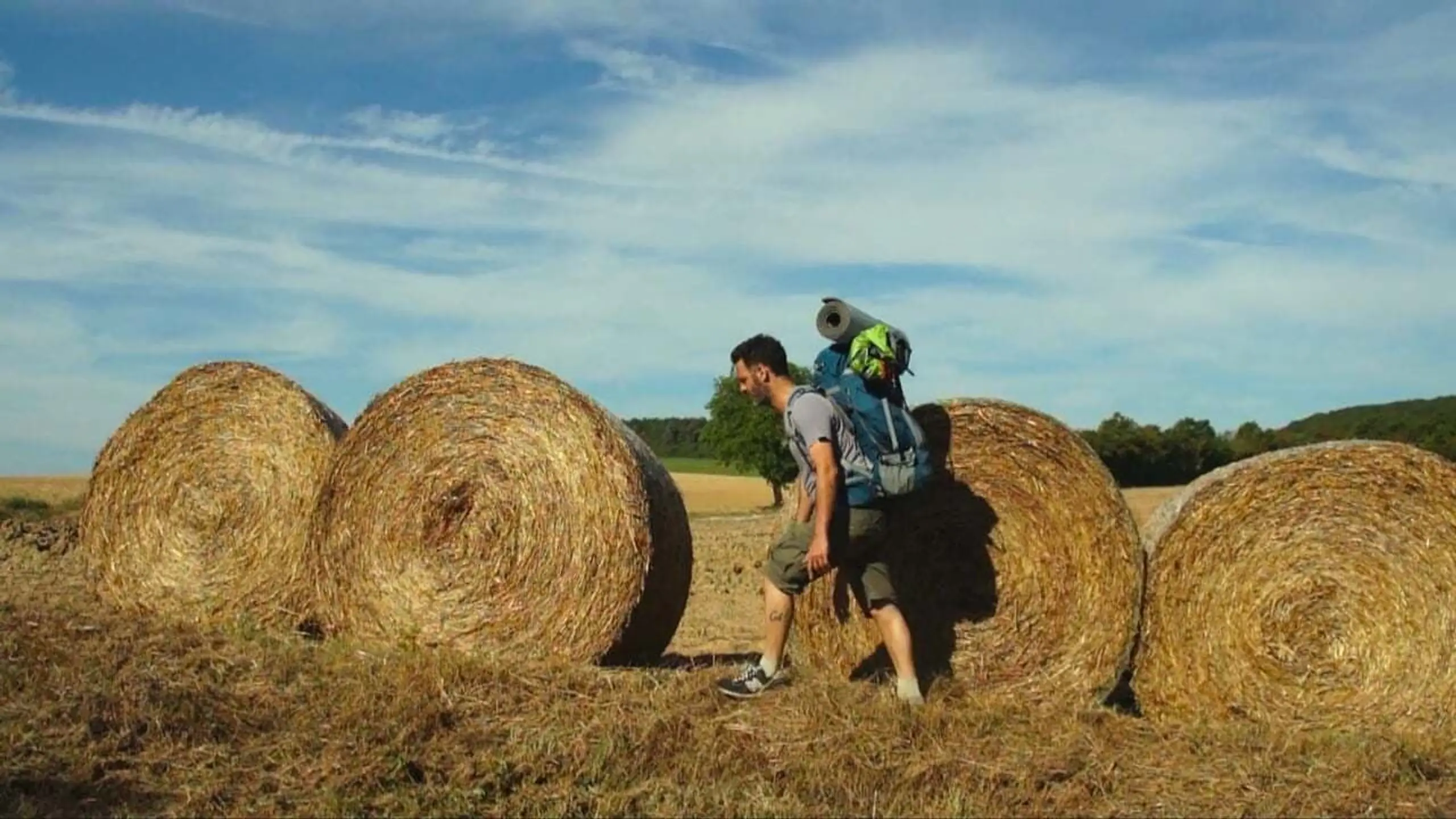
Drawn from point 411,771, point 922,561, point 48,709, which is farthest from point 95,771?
point 922,561

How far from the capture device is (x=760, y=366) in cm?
749

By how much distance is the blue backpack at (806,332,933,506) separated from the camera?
7.27m

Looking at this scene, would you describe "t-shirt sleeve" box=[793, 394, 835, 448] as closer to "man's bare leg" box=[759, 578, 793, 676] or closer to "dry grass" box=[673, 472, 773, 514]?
"man's bare leg" box=[759, 578, 793, 676]

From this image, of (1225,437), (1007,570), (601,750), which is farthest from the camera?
(1225,437)

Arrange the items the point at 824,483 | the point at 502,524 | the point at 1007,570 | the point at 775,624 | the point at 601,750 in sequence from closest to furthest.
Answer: the point at 601,750 → the point at 824,483 → the point at 775,624 → the point at 1007,570 → the point at 502,524

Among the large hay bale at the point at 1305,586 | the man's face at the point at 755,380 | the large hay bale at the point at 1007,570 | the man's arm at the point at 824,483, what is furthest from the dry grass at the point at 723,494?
the man's arm at the point at 824,483

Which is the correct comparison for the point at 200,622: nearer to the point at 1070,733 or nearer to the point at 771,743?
the point at 771,743

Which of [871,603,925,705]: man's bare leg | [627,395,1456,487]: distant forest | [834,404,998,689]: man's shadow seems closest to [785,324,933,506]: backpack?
[834,404,998,689]: man's shadow

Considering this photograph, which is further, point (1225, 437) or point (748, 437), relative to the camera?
point (748, 437)

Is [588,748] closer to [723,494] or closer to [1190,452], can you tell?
[1190,452]

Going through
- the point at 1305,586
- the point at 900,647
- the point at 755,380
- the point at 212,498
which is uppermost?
the point at 755,380

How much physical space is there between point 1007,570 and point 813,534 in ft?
3.67

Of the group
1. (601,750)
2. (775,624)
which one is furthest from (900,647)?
(601,750)

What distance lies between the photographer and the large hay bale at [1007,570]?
7438mm
